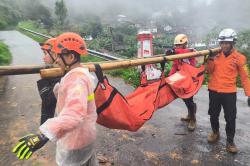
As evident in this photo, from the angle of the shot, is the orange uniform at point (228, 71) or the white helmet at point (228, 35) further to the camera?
the orange uniform at point (228, 71)

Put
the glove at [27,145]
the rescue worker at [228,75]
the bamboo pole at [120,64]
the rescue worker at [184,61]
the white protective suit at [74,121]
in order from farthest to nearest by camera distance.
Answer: the rescue worker at [184,61] < the rescue worker at [228,75] < the bamboo pole at [120,64] < the white protective suit at [74,121] < the glove at [27,145]

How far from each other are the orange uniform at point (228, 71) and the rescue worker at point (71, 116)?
2.89m

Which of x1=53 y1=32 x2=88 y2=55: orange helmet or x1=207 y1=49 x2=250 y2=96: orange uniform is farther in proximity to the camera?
x1=207 y1=49 x2=250 y2=96: orange uniform

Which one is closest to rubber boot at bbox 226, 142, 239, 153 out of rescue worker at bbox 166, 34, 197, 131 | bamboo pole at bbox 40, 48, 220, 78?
rescue worker at bbox 166, 34, 197, 131

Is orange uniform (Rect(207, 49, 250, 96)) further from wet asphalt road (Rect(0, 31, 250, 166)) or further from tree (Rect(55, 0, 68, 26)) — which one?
tree (Rect(55, 0, 68, 26))

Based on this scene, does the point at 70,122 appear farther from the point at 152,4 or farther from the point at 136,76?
the point at 152,4

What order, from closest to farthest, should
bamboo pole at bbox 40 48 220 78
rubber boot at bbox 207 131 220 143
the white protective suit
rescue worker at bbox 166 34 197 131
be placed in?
the white protective suit
bamboo pole at bbox 40 48 220 78
rubber boot at bbox 207 131 220 143
rescue worker at bbox 166 34 197 131

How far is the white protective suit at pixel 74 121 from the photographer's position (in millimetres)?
2717


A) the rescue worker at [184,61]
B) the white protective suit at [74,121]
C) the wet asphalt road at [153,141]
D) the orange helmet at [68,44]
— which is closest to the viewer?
the white protective suit at [74,121]

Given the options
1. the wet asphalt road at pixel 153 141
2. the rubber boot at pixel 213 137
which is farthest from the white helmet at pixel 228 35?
the wet asphalt road at pixel 153 141

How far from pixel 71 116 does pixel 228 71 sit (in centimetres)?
348

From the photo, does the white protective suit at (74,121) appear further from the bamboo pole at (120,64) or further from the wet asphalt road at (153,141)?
the wet asphalt road at (153,141)

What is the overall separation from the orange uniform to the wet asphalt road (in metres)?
1.04

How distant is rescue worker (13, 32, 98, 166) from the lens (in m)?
2.68
